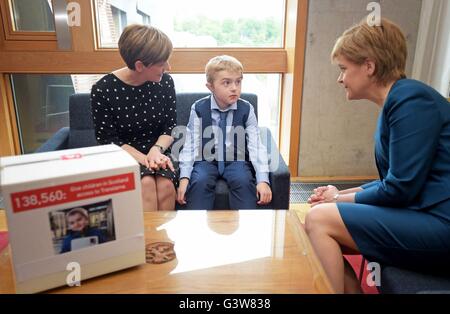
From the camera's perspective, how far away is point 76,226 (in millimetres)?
818

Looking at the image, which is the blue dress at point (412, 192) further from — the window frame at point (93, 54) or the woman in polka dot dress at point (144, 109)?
the window frame at point (93, 54)

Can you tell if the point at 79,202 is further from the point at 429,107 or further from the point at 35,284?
the point at 429,107

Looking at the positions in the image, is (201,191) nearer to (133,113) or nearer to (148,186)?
(148,186)

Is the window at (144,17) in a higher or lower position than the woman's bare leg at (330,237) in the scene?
higher

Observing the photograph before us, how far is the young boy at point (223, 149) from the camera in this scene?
169cm

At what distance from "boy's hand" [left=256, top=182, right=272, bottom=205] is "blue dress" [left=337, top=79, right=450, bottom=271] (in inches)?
20.8

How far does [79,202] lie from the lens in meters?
0.80

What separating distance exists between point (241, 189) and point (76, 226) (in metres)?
0.97

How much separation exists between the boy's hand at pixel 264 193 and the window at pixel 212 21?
128 centimetres

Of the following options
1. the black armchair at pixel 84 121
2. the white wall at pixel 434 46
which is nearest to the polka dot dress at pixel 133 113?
the black armchair at pixel 84 121

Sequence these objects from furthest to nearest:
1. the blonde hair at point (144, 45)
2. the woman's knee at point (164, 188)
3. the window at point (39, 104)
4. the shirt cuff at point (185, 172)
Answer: the window at point (39, 104), the shirt cuff at point (185, 172), the woman's knee at point (164, 188), the blonde hair at point (144, 45)

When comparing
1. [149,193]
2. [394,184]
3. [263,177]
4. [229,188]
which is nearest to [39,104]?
[149,193]
